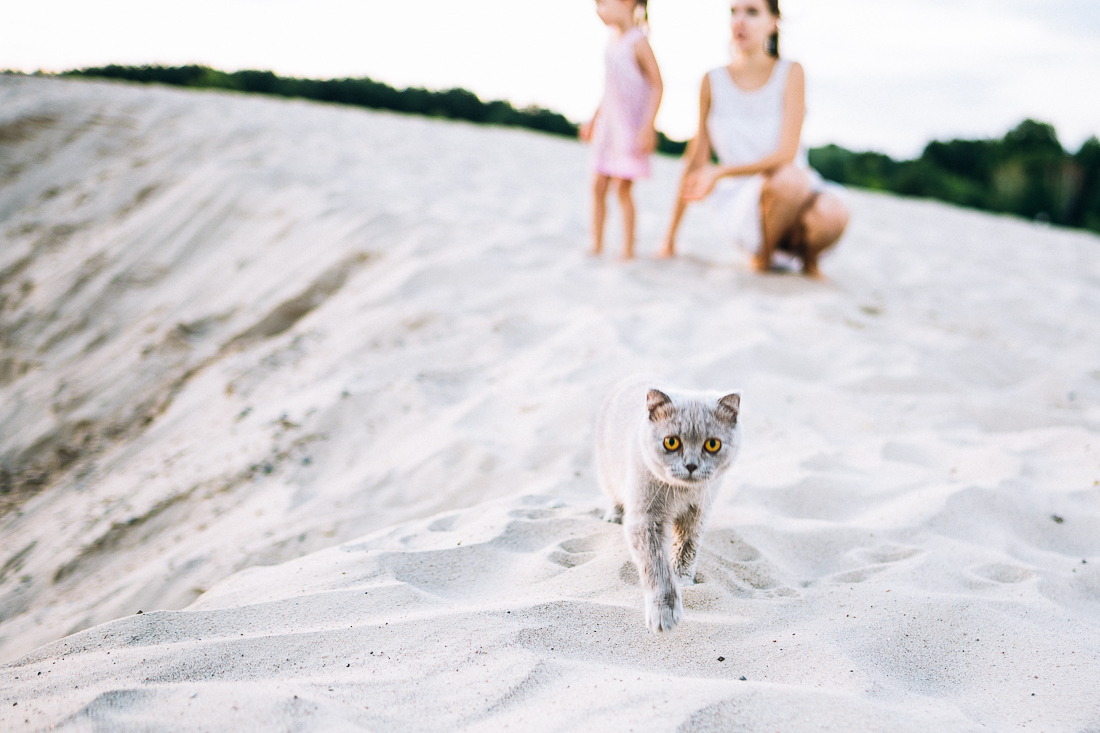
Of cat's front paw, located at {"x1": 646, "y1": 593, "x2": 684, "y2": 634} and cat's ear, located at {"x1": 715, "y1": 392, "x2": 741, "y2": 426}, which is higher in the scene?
cat's ear, located at {"x1": 715, "y1": 392, "x2": 741, "y2": 426}

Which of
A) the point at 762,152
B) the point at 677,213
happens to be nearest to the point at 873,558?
the point at 762,152

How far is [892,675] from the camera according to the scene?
1.47 meters

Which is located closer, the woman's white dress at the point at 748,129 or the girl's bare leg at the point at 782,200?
the girl's bare leg at the point at 782,200

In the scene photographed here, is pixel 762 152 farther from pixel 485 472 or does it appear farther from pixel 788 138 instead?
pixel 485 472

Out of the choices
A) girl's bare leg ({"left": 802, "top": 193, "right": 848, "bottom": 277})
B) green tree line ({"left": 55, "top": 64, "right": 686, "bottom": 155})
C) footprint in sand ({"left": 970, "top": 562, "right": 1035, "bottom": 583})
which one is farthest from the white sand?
green tree line ({"left": 55, "top": 64, "right": 686, "bottom": 155})

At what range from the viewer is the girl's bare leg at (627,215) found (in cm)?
484

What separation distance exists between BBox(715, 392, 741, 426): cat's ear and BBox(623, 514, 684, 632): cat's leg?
32 centimetres

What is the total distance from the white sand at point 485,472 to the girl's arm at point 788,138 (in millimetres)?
695

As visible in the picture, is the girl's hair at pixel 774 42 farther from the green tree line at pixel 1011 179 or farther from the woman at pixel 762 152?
the green tree line at pixel 1011 179

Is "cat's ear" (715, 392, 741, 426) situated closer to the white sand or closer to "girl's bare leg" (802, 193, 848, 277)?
the white sand

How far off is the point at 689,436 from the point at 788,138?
135 inches

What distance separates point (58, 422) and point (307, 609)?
2763mm

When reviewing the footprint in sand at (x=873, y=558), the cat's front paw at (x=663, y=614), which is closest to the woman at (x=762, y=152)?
the footprint in sand at (x=873, y=558)

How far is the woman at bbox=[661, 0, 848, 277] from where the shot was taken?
4.39 m
